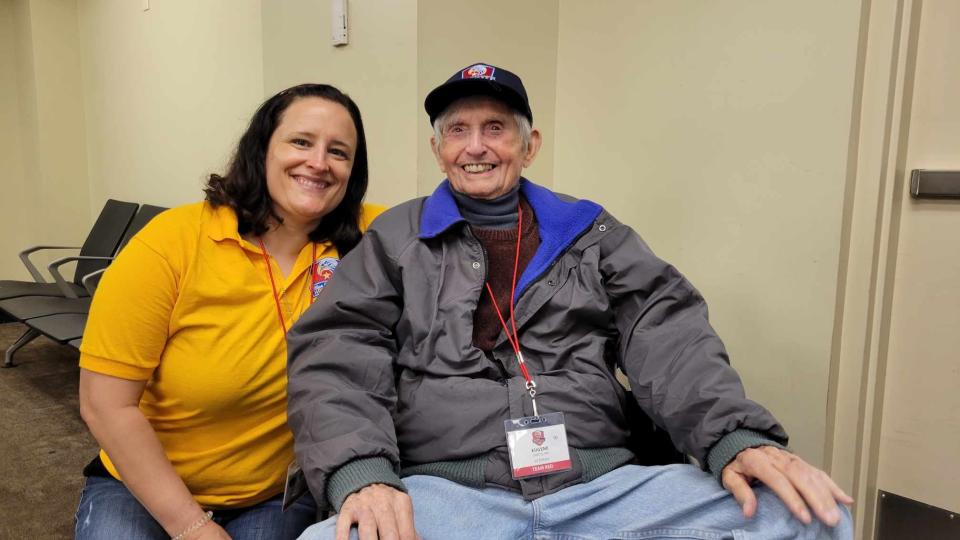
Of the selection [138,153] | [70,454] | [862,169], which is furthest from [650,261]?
[138,153]

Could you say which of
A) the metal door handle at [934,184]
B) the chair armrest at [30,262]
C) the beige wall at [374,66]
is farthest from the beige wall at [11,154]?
the metal door handle at [934,184]

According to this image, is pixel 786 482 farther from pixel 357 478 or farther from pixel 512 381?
pixel 357 478

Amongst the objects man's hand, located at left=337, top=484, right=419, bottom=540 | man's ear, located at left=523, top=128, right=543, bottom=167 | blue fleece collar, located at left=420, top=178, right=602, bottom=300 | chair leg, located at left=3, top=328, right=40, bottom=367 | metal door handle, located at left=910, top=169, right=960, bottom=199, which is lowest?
chair leg, located at left=3, top=328, right=40, bottom=367

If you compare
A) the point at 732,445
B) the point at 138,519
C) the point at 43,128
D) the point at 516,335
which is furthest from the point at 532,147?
the point at 43,128

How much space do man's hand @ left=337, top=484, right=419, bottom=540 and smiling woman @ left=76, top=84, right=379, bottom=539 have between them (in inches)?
15.4

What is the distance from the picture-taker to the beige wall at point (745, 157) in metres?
1.64

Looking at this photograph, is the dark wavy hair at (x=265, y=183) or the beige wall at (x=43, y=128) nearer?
the dark wavy hair at (x=265, y=183)

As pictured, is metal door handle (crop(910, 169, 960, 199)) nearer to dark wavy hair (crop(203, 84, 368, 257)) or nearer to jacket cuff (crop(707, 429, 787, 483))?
jacket cuff (crop(707, 429, 787, 483))

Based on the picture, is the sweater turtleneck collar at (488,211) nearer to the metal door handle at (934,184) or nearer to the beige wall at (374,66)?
the beige wall at (374,66)

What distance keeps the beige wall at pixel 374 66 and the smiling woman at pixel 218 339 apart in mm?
559

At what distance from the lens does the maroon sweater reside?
4.36ft

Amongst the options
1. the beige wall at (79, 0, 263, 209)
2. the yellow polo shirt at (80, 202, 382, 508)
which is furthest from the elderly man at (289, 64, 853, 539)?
the beige wall at (79, 0, 263, 209)

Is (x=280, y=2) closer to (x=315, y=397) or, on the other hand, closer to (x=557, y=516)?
(x=315, y=397)

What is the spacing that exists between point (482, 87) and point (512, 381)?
2.08 feet
